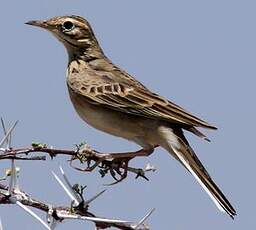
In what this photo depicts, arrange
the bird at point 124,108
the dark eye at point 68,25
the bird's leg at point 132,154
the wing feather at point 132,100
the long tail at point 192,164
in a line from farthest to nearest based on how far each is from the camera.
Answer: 1. the dark eye at point 68,25
2. the wing feather at point 132,100
3. the bird at point 124,108
4. the bird's leg at point 132,154
5. the long tail at point 192,164

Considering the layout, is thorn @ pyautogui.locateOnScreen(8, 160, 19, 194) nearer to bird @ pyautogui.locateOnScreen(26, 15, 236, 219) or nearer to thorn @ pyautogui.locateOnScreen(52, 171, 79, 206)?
thorn @ pyautogui.locateOnScreen(52, 171, 79, 206)

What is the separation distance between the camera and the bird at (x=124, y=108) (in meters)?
7.00

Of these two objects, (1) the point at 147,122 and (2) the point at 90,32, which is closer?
(1) the point at 147,122

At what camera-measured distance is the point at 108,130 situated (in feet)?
24.9

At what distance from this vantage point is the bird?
23.0 ft

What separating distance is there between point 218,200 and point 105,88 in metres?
2.79

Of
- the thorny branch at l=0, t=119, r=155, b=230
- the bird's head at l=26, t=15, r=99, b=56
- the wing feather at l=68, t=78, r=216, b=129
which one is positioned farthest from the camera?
the bird's head at l=26, t=15, r=99, b=56

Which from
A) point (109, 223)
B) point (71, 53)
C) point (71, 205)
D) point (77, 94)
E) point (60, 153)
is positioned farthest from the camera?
point (71, 53)

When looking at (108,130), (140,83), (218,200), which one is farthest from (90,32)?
(218,200)

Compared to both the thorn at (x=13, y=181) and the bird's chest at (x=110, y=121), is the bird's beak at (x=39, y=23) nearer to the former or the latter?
the bird's chest at (x=110, y=121)

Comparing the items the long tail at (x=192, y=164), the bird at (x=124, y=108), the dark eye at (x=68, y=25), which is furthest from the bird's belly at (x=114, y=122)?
the dark eye at (x=68, y=25)

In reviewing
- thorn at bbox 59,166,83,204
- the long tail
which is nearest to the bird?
the long tail

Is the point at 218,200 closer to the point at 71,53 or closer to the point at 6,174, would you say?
the point at 6,174

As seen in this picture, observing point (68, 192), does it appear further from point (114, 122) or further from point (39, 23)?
point (39, 23)
